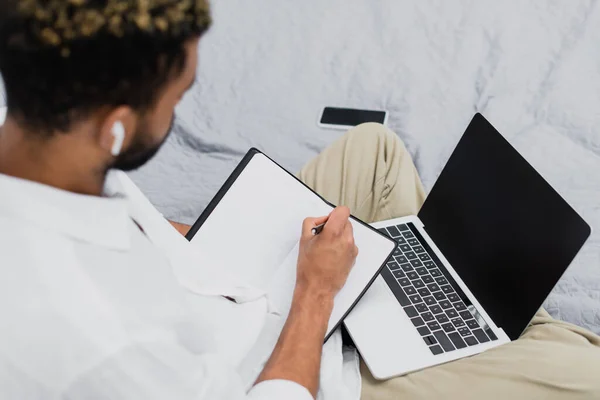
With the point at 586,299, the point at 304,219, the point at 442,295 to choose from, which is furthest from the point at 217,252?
the point at 586,299

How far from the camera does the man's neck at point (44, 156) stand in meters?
0.56

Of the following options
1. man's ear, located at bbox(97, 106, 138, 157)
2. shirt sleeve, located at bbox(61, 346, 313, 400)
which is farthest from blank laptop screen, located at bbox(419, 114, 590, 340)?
man's ear, located at bbox(97, 106, 138, 157)

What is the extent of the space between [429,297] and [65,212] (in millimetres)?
562

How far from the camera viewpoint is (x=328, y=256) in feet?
2.85

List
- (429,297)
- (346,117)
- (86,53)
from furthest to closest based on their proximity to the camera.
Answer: (346,117) → (429,297) → (86,53)

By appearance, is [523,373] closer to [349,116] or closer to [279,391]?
[279,391]

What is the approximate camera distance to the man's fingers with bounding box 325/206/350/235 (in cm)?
88

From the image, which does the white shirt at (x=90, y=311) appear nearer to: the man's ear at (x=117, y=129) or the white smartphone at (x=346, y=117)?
the man's ear at (x=117, y=129)

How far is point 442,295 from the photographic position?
0.96m

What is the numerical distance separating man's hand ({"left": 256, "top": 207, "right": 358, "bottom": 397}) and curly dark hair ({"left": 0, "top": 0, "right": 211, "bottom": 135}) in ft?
1.17

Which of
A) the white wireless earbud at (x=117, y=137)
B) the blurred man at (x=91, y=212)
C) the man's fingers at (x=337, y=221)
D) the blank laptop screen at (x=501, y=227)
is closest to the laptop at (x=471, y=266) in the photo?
the blank laptop screen at (x=501, y=227)

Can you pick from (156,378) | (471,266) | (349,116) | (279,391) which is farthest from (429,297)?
(349,116)

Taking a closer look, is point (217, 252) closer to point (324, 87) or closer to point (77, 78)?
point (77, 78)

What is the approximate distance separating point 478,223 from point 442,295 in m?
0.11
